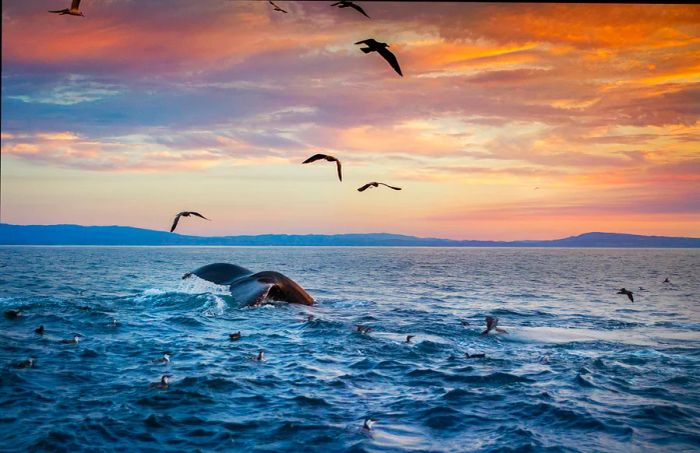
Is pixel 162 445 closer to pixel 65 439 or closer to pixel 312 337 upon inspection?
pixel 65 439

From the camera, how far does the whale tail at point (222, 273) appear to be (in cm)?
2705

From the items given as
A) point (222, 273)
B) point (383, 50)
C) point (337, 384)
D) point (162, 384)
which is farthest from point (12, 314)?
point (383, 50)

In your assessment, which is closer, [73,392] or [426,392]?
[73,392]

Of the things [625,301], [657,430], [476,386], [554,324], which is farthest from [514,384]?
[625,301]

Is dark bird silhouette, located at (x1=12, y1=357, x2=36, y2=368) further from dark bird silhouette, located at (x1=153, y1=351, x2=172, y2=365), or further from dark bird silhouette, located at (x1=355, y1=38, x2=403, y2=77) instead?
dark bird silhouette, located at (x1=355, y1=38, x2=403, y2=77)

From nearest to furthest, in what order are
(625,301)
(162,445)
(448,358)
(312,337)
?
(162,445), (448,358), (312,337), (625,301)

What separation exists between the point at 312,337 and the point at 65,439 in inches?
390

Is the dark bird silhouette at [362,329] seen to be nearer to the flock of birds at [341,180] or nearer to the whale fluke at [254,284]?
the flock of birds at [341,180]

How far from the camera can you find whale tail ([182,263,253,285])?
88.7 ft

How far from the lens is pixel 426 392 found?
12.0 m

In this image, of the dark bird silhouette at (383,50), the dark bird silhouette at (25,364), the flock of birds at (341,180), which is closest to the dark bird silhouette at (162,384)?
the flock of birds at (341,180)

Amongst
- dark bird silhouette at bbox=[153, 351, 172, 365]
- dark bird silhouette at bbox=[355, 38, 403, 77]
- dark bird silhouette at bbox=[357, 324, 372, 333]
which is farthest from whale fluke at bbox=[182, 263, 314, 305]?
dark bird silhouette at bbox=[355, 38, 403, 77]

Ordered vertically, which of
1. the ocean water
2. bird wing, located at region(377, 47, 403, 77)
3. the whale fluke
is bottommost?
the ocean water

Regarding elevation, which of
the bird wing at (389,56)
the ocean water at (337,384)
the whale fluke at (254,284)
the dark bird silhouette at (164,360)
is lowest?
the ocean water at (337,384)
